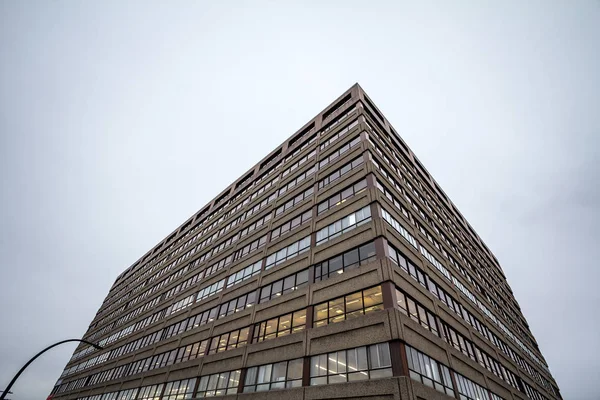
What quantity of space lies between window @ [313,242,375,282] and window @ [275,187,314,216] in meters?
8.76

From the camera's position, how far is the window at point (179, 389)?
80.7 feet

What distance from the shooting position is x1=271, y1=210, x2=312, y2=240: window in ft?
88.0

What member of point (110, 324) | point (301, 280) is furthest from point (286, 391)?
point (110, 324)

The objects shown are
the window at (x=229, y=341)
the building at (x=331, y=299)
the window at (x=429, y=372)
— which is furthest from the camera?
the window at (x=229, y=341)

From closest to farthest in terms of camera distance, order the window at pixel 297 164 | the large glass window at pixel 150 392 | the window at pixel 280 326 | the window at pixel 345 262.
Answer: the window at pixel 345 262
the window at pixel 280 326
the large glass window at pixel 150 392
the window at pixel 297 164

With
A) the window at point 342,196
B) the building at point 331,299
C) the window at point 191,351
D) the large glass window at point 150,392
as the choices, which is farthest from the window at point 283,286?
the large glass window at point 150,392

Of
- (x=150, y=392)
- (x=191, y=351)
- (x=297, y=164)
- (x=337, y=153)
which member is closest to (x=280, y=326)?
(x=191, y=351)

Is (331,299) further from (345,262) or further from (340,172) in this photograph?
(340,172)

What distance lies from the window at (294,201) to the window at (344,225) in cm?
590

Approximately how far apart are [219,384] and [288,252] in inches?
422

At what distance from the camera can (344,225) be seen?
22.1m

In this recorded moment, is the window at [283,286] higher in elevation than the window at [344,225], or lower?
lower

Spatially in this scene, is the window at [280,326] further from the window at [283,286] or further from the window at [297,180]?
the window at [297,180]

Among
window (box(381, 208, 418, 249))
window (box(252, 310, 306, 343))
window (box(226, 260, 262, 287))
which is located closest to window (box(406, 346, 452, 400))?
window (box(252, 310, 306, 343))
